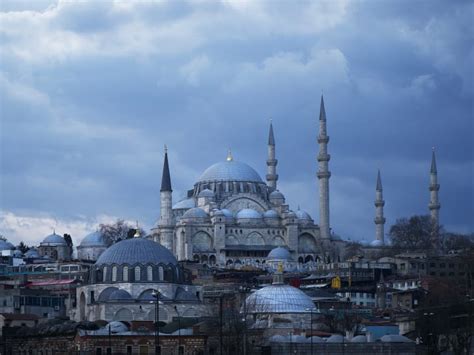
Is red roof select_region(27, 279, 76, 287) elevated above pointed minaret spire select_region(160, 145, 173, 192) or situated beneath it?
situated beneath

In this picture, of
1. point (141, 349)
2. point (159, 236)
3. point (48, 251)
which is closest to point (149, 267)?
point (141, 349)

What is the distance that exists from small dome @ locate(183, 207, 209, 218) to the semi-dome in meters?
6.62

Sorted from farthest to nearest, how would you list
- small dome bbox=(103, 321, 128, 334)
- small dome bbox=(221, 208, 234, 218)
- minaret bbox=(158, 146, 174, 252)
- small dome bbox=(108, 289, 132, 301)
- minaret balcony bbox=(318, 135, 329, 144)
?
minaret balcony bbox=(318, 135, 329, 144) → small dome bbox=(221, 208, 234, 218) → minaret bbox=(158, 146, 174, 252) → small dome bbox=(108, 289, 132, 301) → small dome bbox=(103, 321, 128, 334)

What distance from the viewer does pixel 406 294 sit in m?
85.1

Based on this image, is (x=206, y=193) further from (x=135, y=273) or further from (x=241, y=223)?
(x=135, y=273)

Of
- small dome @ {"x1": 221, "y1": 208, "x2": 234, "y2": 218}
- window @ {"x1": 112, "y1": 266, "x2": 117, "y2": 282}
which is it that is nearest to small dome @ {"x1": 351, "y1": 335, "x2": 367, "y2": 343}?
window @ {"x1": 112, "y1": 266, "x2": 117, "y2": 282}

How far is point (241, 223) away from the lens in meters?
115

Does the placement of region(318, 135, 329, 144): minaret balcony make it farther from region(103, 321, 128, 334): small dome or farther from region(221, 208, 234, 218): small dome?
region(103, 321, 128, 334): small dome

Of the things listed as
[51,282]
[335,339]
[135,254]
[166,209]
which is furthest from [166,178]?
[335,339]

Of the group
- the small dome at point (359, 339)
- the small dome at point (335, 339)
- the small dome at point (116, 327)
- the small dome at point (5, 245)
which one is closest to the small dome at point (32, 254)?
the small dome at point (5, 245)

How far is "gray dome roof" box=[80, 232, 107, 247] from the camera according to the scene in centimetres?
11688

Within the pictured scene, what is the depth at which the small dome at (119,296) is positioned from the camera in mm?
73125

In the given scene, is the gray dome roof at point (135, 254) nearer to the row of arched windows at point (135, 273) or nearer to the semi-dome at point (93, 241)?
the row of arched windows at point (135, 273)

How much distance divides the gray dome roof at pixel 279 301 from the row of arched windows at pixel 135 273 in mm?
5163
